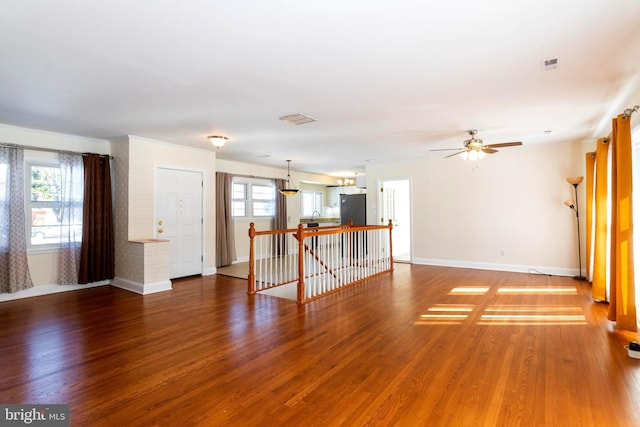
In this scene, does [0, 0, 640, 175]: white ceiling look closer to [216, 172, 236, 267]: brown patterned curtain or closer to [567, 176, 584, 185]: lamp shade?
[567, 176, 584, 185]: lamp shade

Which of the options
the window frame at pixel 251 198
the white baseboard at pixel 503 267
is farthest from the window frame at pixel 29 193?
the white baseboard at pixel 503 267

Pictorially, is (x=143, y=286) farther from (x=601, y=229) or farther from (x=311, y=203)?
(x=311, y=203)

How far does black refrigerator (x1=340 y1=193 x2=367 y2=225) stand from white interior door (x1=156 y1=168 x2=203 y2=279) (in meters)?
4.10

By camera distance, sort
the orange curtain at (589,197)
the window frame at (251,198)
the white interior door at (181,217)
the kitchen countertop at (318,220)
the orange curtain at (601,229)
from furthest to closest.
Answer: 1. the kitchen countertop at (318,220)
2. the window frame at (251,198)
3. the white interior door at (181,217)
4. the orange curtain at (589,197)
5. the orange curtain at (601,229)

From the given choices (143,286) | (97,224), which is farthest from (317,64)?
(97,224)

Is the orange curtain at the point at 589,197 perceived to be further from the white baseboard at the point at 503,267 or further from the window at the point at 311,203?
the window at the point at 311,203

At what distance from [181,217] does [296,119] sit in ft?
10.8

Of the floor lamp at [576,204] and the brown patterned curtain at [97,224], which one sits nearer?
the brown patterned curtain at [97,224]

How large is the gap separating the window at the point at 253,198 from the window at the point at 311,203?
2.35 m

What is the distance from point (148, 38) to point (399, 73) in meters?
2.08

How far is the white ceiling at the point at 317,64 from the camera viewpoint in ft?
6.73

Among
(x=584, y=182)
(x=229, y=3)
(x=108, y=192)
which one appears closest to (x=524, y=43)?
(x=229, y=3)

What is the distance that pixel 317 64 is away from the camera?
9.02ft

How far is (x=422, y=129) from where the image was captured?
16.1ft
